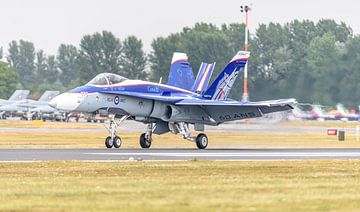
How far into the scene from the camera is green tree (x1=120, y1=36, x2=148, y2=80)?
89.6 m

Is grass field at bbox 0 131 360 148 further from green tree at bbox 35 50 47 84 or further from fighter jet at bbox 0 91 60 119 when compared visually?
green tree at bbox 35 50 47 84

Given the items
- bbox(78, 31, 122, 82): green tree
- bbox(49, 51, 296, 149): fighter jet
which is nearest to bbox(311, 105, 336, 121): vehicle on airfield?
bbox(78, 31, 122, 82): green tree

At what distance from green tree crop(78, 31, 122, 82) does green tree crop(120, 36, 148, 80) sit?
26.1 inches

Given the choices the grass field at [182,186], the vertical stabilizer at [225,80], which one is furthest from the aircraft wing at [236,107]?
the grass field at [182,186]

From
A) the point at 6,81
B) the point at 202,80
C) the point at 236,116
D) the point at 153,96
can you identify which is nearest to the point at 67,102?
the point at 153,96

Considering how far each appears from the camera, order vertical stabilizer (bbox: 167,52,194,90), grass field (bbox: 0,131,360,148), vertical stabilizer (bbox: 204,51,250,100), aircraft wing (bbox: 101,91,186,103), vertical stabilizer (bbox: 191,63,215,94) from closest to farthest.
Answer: aircraft wing (bbox: 101,91,186,103) < vertical stabilizer (bbox: 204,51,250,100) < grass field (bbox: 0,131,360,148) < vertical stabilizer (bbox: 167,52,194,90) < vertical stabilizer (bbox: 191,63,215,94)

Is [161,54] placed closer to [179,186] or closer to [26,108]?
[26,108]

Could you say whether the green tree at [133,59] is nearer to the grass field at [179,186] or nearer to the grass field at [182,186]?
the grass field at [182,186]

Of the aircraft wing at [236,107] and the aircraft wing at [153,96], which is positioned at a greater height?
the aircraft wing at [153,96]

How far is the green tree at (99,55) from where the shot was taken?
92.7 metres

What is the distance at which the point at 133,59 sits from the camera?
92.9 meters

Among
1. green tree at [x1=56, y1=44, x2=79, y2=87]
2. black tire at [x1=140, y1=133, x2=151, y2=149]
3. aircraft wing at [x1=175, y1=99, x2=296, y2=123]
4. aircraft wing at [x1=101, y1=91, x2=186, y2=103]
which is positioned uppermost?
green tree at [x1=56, y1=44, x2=79, y2=87]

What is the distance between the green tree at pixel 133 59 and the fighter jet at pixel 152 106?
51.6m

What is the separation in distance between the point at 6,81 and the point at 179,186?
4661 inches
